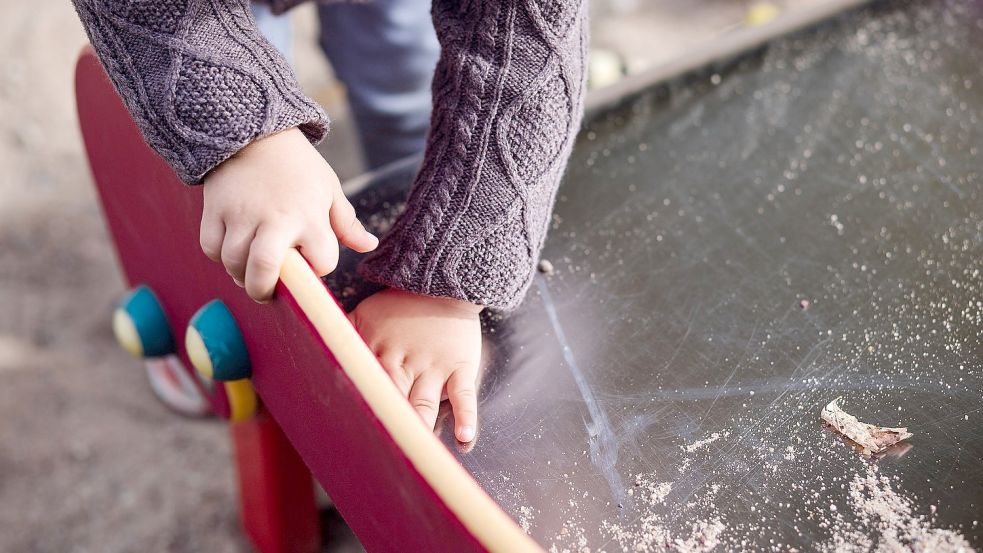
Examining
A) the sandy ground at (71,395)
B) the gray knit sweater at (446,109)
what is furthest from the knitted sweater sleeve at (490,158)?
the sandy ground at (71,395)

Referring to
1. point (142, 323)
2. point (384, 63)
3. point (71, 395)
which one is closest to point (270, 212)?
point (142, 323)

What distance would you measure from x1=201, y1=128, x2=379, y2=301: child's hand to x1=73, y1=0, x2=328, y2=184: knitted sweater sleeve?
1 cm

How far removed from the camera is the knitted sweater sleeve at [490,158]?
0.58m

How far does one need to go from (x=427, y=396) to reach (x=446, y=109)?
0.21 metres

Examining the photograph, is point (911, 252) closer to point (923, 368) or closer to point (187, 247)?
point (923, 368)

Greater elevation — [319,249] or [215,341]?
[319,249]

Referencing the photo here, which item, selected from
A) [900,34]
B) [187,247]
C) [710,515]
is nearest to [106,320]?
[187,247]

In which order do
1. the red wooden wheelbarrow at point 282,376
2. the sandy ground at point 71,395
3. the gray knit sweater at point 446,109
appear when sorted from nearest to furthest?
the red wooden wheelbarrow at point 282,376 → the gray knit sweater at point 446,109 → the sandy ground at point 71,395

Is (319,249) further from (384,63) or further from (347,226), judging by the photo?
(384,63)

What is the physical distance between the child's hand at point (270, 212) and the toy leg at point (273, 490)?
327 mm

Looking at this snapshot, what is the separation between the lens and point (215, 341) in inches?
23.0

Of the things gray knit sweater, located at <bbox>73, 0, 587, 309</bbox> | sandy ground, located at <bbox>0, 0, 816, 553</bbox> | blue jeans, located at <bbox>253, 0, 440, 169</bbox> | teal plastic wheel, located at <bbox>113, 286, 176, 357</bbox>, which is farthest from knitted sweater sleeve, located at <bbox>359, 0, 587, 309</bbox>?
sandy ground, located at <bbox>0, 0, 816, 553</bbox>

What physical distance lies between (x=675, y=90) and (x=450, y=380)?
53 centimetres

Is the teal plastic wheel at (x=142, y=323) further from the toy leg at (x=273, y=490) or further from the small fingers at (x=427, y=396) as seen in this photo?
the small fingers at (x=427, y=396)
